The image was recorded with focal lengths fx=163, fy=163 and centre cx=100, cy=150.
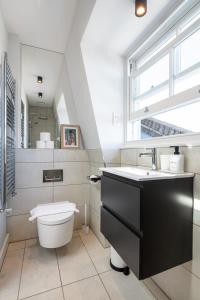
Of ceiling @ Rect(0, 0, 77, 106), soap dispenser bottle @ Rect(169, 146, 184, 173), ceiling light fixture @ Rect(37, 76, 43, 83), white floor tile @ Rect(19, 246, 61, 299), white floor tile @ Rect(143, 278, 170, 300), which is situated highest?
ceiling @ Rect(0, 0, 77, 106)

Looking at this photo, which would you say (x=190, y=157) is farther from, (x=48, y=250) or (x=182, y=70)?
(x=48, y=250)

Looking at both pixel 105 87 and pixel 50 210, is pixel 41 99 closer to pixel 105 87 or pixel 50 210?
pixel 105 87

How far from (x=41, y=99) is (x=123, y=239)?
2057mm

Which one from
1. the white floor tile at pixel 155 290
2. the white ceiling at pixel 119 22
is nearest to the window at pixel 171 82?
the white ceiling at pixel 119 22

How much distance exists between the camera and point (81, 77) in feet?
6.10

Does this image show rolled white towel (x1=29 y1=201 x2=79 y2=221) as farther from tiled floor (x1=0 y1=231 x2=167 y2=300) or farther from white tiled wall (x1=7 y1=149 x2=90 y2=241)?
tiled floor (x1=0 y1=231 x2=167 y2=300)

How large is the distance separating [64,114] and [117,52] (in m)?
1.09

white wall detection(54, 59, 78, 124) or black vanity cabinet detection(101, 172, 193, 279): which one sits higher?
white wall detection(54, 59, 78, 124)

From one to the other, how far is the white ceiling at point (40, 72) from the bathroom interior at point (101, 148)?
13 mm

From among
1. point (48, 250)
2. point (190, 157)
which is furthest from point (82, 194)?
point (190, 157)

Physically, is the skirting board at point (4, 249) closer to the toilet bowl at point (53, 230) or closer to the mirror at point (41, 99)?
the toilet bowl at point (53, 230)

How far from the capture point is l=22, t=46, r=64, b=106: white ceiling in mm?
2172

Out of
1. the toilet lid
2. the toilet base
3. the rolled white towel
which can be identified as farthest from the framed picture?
the toilet base

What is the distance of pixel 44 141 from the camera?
2.22 metres
